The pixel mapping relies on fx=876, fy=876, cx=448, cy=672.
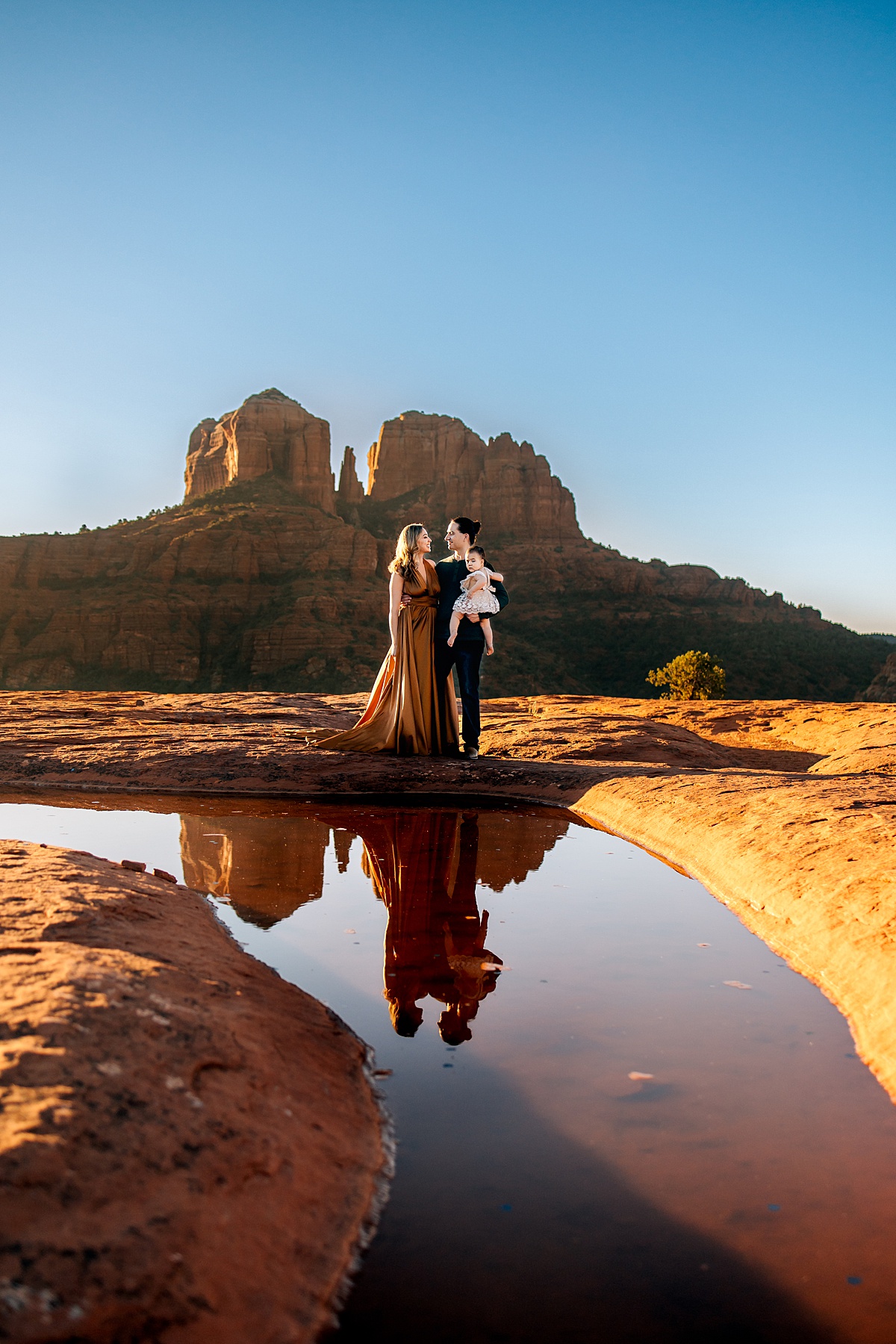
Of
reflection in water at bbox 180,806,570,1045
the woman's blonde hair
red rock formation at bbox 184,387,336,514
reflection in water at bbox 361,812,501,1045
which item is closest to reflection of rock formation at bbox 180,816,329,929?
reflection in water at bbox 180,806,570,1045

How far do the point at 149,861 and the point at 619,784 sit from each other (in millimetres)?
3830

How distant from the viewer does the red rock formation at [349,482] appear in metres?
90.9

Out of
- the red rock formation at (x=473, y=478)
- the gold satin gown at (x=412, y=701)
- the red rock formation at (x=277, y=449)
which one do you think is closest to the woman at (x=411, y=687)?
the gold satin gown at (x=412, y=701)

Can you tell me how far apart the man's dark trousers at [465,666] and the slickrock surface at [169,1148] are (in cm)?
619

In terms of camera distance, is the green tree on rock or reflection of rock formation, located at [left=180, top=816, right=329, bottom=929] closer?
reflection of rock formation, located at [left=180, top=816, right=329, bottom=929]

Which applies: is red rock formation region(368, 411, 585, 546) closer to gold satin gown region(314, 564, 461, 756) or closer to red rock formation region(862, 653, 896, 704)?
red rock formation region(862, 653, 896, 704)

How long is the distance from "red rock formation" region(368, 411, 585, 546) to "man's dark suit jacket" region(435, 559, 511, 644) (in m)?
79.0

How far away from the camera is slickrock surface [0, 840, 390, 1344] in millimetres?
1513

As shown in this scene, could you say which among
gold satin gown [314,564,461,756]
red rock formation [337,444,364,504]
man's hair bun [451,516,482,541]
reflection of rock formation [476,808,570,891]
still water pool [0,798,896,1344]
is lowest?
still water pool [0,798,896,1344]

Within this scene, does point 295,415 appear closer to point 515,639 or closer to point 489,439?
point 489,439

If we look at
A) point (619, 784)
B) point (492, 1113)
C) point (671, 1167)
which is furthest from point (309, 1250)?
point (619, 784)

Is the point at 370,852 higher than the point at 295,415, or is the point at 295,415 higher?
the point at 295,415

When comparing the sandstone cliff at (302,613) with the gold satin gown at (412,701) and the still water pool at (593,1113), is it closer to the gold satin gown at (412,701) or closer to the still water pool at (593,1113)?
the gold satin gown at (412,701)

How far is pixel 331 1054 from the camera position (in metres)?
2.65
